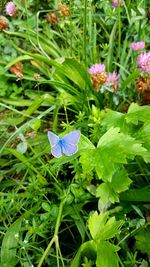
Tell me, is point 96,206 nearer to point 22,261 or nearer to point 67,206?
point 67,206

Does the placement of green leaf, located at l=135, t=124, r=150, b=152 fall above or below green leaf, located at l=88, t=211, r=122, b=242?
above

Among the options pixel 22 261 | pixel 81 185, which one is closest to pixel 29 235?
pixel 22 261

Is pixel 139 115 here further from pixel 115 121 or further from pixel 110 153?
pixel 110 153

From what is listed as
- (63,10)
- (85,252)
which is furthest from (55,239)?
(63,10)

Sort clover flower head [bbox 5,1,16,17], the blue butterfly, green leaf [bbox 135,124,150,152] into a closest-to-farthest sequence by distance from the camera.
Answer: the blue butterfly, green leaf [bbox 135,124,150,152], clover flower head [bbox 5,1,16,17]

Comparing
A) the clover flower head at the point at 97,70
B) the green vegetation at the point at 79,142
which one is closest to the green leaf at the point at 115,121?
the green vegetation at the point at 79,142

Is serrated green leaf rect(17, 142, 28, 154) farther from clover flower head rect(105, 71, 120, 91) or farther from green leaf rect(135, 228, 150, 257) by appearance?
green leaf rect(135, 228, 150, 257)

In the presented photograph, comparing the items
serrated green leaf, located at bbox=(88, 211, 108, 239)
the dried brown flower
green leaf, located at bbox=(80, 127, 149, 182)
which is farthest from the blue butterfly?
the dried brown flower

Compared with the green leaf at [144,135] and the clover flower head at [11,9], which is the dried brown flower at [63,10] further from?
the green leaf at [144,135]
